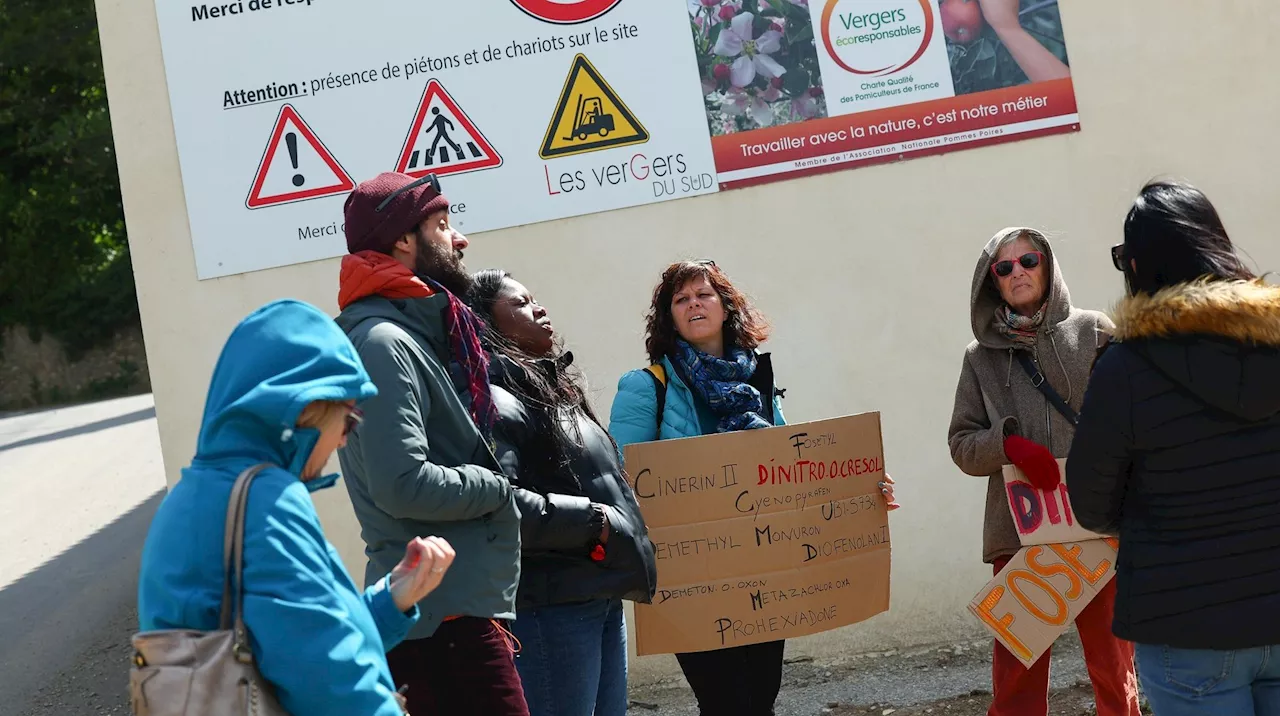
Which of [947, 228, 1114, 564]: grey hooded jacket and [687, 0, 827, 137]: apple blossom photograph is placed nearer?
[947, 228, 1114, 564]: grey hooded jacket

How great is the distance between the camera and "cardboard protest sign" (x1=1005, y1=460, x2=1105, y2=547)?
3600 mm

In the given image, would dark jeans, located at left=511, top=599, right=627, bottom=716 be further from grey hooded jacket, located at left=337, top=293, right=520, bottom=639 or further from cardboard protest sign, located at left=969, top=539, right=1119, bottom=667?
cardboard protest sign, located at left=969, top=539, right=1119, bottom=667

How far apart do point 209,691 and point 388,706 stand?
0.93ft

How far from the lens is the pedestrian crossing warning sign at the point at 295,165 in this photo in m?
5.24

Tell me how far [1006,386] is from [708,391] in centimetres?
93

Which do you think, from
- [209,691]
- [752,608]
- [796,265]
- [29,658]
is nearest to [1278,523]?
[752,608]

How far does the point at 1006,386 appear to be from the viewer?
152 inches

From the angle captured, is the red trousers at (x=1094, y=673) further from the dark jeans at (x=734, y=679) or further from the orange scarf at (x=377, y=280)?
the orange scarf at (x=377, y=280)

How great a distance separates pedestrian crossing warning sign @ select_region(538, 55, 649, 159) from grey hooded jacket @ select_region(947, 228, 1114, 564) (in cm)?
195

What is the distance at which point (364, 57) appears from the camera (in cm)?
527

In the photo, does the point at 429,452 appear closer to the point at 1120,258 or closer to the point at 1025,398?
the point at 1120,258

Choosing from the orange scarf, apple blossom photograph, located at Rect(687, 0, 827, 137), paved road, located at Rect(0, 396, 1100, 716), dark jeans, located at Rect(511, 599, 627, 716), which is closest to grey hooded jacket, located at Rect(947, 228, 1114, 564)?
dark jeans, located at Rect(511, 599, 627, 716)

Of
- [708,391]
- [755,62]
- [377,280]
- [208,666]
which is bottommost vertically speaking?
[208,666]

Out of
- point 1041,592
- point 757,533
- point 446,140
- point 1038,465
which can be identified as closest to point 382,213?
point 757,533
